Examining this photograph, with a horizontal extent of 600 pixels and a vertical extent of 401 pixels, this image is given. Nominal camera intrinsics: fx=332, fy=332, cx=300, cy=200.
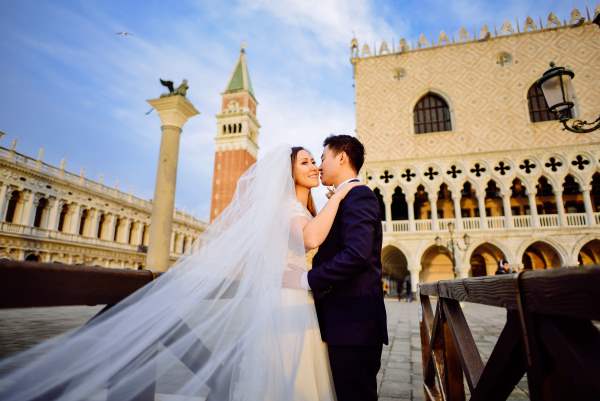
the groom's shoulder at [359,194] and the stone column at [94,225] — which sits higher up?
the stone column at [94,225]

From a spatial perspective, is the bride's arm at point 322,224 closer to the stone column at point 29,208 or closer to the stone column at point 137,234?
the stone column at point 29,208

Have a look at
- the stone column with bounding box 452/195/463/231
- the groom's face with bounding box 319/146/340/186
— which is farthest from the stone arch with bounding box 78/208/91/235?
the groom's face with bounding box 319/146/340/186

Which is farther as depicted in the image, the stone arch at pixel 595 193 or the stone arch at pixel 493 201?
the stone arch at pixel 493 201

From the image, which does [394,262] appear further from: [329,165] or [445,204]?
[329,165]

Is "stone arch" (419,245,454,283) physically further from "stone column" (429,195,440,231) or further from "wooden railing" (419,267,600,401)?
"wooden railing" (419,267,600,401)

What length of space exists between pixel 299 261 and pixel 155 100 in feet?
25.2

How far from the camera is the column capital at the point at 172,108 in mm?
7887

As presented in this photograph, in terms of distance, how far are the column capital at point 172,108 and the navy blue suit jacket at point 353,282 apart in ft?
24.1

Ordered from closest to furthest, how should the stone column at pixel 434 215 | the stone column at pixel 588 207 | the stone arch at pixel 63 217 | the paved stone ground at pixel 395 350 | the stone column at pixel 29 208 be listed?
1. the paved stone ground at pixel 395 350
2. the stone column at pixel 588 207
3. the stone column at pixel 434 215
4. the stone column at pixel 29 208
5. the stone arch at pixel 63 217

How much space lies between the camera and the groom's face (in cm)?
184

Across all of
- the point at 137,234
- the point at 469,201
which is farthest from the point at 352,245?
the point at 137,234

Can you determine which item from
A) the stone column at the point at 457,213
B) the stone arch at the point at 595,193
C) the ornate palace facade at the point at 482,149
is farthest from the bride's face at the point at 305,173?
the stone arch at the point at 595,193

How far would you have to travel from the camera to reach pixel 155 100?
26.3 feet

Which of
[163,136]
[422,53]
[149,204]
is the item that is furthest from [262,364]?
[149,204]
